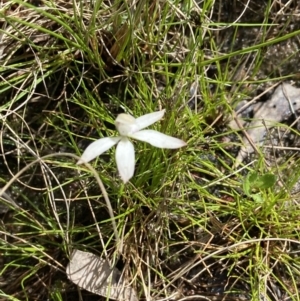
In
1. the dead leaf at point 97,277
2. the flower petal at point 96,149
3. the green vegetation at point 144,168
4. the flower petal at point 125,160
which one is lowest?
the dead leaf at point 97,277

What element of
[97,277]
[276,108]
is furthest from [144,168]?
[276,108]

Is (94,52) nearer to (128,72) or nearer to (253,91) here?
(128,72)

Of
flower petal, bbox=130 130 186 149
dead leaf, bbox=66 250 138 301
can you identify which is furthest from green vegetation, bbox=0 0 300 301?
flower petal, bbox=130 130 186 149

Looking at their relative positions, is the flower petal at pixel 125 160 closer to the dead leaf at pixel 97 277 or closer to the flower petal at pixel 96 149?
the flower petal at pixel 96 149

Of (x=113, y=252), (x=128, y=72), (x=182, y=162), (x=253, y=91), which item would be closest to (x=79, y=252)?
(x=113, y=252)

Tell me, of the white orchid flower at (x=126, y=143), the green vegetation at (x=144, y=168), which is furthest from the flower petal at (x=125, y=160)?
the green vegetation at (x=144, y=168)

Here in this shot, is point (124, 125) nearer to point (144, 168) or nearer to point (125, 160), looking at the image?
point (125, 160)
